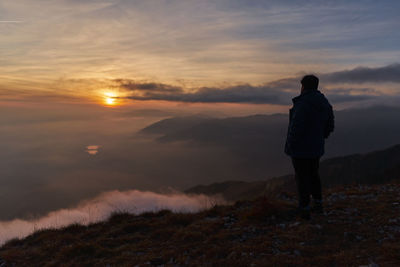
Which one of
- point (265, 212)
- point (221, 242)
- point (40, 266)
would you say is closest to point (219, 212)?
point (265, 212)

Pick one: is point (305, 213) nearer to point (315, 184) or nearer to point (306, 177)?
point (315, 184)

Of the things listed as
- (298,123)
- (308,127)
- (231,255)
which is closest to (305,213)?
(308,127)

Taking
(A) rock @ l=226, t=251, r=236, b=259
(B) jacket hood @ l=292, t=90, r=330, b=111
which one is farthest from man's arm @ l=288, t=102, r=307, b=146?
(A) rock @ l=226, t=251, r=236, b=259

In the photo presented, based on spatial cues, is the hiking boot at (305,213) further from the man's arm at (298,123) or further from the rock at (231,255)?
the rock at (231,255)

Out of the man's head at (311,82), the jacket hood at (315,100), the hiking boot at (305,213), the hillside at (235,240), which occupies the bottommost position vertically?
the hillside at (235,240)

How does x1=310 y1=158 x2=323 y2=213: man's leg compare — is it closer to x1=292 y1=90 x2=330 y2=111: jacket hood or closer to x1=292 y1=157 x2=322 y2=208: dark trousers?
x1=292 y1=157 x2=322 y2=208: dark trousers

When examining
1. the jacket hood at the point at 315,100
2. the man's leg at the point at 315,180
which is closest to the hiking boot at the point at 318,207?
the man's leg at the point at 315,180

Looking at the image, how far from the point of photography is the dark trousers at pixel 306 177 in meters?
6.48

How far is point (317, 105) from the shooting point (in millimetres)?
6230

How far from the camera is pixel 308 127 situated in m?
6.25

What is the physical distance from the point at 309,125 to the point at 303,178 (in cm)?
141

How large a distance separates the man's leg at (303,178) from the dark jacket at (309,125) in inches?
10.7

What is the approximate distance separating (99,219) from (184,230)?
383 cm

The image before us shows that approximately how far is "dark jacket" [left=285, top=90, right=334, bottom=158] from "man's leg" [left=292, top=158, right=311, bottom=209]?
272 millimetres
